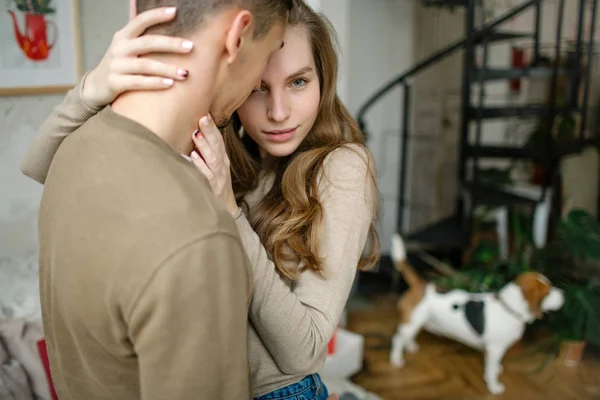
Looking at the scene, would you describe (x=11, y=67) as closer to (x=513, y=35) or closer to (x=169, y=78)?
(x=169, y=78)

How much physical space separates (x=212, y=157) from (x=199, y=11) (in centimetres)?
22

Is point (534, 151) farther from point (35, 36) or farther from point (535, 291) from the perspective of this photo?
point (35, 36)

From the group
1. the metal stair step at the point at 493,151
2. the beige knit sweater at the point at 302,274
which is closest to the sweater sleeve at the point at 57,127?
the beige knit sweater at the point at 302,274

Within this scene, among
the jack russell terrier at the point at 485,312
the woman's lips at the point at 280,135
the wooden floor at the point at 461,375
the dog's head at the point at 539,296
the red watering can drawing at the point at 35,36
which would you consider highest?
the red watering can drawing at the point at 35,36

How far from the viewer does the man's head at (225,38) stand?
675mm

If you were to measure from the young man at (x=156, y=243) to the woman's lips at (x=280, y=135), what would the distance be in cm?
33

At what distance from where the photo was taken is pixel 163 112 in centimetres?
69

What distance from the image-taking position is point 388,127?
14.4 feet

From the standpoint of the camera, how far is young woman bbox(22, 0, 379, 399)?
0.84 meters

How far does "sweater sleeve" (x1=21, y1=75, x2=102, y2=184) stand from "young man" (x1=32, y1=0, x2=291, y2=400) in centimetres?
14

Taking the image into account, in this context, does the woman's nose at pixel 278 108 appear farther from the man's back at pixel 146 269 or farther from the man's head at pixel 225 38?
the man's back at pixel 146 269

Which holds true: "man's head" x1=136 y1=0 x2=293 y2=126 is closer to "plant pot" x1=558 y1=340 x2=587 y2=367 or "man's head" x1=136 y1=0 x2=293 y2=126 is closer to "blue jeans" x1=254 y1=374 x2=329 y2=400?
"blue jeans" x1=254 y1=374 x2=329 y2=400

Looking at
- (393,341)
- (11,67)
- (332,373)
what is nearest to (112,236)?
(11,67)

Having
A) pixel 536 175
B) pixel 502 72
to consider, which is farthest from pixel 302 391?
pixel 536 175
